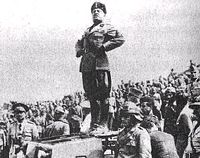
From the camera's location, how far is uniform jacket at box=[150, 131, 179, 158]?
2.99 m

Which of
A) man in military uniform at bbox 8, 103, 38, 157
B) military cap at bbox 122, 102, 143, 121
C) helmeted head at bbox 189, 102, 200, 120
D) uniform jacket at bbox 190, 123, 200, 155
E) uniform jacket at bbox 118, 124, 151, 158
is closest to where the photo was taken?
uniform jacket at bbox 118, 124, 151, 158

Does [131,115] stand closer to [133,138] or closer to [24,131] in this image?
[133,138]

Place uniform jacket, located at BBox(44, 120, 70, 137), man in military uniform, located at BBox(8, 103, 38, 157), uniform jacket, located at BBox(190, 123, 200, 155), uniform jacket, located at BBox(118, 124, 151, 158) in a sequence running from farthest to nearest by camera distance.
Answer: uniform jacket, located at BBox(44, 120, 70, 137) < man in military uniform, located at BBox(8, 103, 38, 157) < uniform jacket, located at BBox(190, 123, 200, 155) < uniform jacket, located at BBox(118, 124, 151, 158)

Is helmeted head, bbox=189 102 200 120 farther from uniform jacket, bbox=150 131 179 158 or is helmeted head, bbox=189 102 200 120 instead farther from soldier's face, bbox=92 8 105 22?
soldier's face, bbox=92 8 105 22

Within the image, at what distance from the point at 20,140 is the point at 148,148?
1921 millimetres

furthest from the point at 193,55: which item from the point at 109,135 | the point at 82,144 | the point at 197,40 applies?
the point at 82,144

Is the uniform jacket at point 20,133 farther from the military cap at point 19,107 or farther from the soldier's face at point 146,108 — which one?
the soldier's face at point 146,108

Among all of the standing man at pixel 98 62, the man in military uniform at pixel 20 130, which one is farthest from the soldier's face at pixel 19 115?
the standing man at pixel 98 62

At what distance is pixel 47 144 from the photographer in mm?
3285

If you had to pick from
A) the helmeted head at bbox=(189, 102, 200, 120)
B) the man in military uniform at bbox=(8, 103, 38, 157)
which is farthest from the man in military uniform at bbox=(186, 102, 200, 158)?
the man in military uniform at bbox=(8, 103, 38, 157)

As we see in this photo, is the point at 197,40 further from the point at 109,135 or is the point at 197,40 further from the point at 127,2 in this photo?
the point at 109,135

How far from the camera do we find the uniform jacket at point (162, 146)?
299 cm

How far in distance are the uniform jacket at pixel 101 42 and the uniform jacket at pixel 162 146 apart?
1.35 m

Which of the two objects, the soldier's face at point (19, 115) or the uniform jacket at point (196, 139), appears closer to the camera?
the uniform jacket at point (196, 139)
